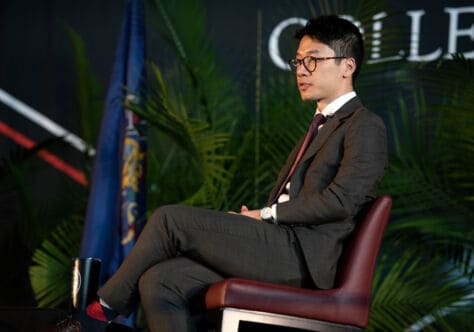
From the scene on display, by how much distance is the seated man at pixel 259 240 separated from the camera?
7.62ft

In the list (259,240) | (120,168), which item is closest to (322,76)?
(259,240)

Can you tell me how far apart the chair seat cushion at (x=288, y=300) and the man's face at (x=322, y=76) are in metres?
0.67

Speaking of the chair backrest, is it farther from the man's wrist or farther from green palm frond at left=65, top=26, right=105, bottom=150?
green palm frond at left=65, top=26, right=105, bottom=150

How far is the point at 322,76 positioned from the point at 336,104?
11cm

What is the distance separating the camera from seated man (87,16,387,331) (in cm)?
232

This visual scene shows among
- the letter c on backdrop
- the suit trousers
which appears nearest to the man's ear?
the suit trousers

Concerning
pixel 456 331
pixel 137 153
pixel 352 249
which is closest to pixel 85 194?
pixel 137 153

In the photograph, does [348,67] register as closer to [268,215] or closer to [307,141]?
[307,141]

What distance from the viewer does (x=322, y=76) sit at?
258 centimetres

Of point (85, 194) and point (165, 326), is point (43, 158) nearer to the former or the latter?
point (85, 194)

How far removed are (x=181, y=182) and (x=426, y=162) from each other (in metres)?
1.33

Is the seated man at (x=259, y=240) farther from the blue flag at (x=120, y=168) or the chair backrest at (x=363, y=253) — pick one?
the blue flag at (x=120, y=168)

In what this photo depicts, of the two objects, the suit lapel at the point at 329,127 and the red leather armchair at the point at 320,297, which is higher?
the suit lapel at the point at 329,127

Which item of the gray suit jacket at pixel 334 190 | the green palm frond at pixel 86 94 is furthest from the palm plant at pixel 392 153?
the gray suit jacket at pixel 334 190
